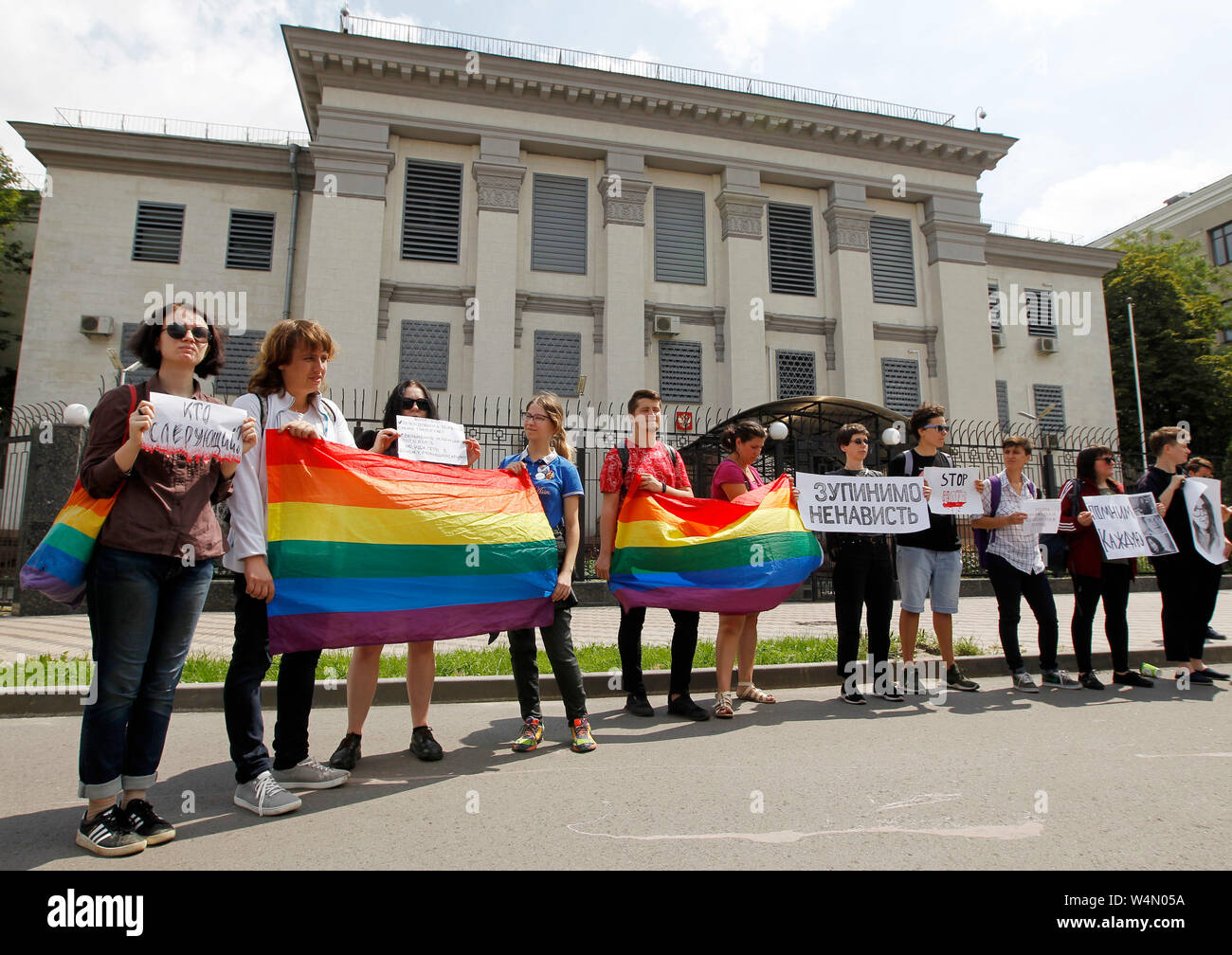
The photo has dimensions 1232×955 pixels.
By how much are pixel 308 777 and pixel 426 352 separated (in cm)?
1959

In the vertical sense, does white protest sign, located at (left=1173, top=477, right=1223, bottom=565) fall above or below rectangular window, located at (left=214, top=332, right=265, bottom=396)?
below

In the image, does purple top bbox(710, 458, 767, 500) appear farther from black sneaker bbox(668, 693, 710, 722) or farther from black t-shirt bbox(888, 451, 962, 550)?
black sneaker bbox(668, 693, 710, 722)

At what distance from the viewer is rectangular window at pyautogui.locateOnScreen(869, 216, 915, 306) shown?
2598cm

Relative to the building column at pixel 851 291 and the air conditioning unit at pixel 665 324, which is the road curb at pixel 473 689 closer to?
the air conditioning unit at pixel 665 324

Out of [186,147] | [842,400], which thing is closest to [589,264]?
[842,400]

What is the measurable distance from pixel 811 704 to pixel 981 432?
71.1 feet

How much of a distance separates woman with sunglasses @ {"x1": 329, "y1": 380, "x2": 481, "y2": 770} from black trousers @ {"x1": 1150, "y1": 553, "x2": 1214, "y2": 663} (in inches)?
257

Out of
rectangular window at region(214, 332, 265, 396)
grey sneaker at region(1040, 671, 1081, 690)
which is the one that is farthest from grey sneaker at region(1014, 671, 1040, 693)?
rectangular window at region(214, 332, 265, 396)

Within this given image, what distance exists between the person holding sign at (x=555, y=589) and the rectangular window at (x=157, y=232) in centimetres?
2260

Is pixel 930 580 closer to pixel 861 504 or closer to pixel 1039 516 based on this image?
pixel 861 504

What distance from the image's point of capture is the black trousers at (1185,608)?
6836 mm

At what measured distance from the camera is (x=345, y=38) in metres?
21.5

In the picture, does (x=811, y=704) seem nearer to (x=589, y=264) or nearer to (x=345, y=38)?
(x=589, y=264)

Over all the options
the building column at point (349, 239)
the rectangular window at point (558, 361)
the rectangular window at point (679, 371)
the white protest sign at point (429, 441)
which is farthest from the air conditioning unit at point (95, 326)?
the white protest sign at point (429, 441)
